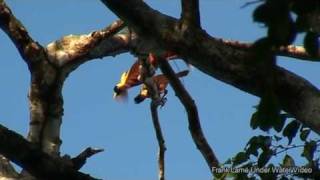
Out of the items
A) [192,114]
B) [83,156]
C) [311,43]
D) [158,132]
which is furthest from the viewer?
[158,132]

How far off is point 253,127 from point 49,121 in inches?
86.1

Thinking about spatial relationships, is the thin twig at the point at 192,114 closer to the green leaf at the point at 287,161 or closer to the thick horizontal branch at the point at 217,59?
the green leaf at the point at 287,161

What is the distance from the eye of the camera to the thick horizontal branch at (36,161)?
369 centimetres

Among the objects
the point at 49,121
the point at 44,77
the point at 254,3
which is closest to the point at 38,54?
the point at 44,77

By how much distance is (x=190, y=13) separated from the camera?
362cm

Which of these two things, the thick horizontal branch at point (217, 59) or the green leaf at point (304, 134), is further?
the green leaf at point (304, 134)

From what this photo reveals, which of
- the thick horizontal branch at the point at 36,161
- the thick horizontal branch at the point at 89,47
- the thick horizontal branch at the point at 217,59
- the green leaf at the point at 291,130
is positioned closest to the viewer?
the thick horizontal branch at the point at 217,59

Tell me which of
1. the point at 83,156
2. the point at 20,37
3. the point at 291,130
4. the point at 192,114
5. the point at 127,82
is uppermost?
the point at 20,37

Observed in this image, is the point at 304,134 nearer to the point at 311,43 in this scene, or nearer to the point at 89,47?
the point at 311,43

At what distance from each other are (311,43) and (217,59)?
1592mm

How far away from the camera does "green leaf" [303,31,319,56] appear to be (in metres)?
1.79

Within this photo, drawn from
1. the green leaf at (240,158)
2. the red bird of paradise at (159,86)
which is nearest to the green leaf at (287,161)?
the green leaf at (240,158)

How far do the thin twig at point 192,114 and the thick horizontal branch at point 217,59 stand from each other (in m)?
1.69

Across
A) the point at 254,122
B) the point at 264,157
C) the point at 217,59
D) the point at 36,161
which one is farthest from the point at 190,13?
the point at 36,161
